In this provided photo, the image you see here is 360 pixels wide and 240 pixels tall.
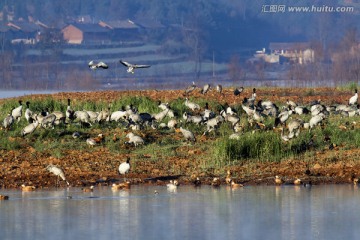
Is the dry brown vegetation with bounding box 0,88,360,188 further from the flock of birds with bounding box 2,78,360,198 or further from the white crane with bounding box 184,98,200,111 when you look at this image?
the white crane with bounding box 184,98,200,111

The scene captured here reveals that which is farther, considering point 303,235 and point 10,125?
point 10,125

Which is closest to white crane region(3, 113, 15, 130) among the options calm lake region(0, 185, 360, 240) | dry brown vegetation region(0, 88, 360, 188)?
dry brown vegetation region(0, 88, 360, 188)

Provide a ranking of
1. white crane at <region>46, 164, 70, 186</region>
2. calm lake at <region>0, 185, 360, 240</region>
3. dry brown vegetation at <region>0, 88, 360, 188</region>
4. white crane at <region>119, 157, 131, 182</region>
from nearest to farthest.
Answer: calm lake at <region>0, 185, 360, 240</region> < white crane at <region>46, 164, 70, 186</region> < white crane at <region>119, 157, 131, 182</region> < dry brown vegetation at <region>0, 88, 360, 188</region>

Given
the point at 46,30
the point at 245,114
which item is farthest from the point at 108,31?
the point at 245,114

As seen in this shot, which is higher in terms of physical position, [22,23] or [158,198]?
[22,23]

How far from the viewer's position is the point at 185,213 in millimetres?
18656

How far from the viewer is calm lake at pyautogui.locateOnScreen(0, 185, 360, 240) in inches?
668

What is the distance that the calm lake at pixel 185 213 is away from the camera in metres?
17.0

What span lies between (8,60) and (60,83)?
1041 cm

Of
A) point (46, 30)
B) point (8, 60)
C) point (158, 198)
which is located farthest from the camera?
point (46, 30)

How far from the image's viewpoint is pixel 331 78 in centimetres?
11269

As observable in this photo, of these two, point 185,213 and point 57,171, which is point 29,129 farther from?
point 185,213

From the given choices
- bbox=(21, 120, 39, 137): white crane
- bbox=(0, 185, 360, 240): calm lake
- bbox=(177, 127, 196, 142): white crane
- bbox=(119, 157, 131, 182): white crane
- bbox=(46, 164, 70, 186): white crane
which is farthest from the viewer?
bbox=(21, 120, 39, 137): white crane

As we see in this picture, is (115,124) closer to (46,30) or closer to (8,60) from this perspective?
Result: (8,60)
